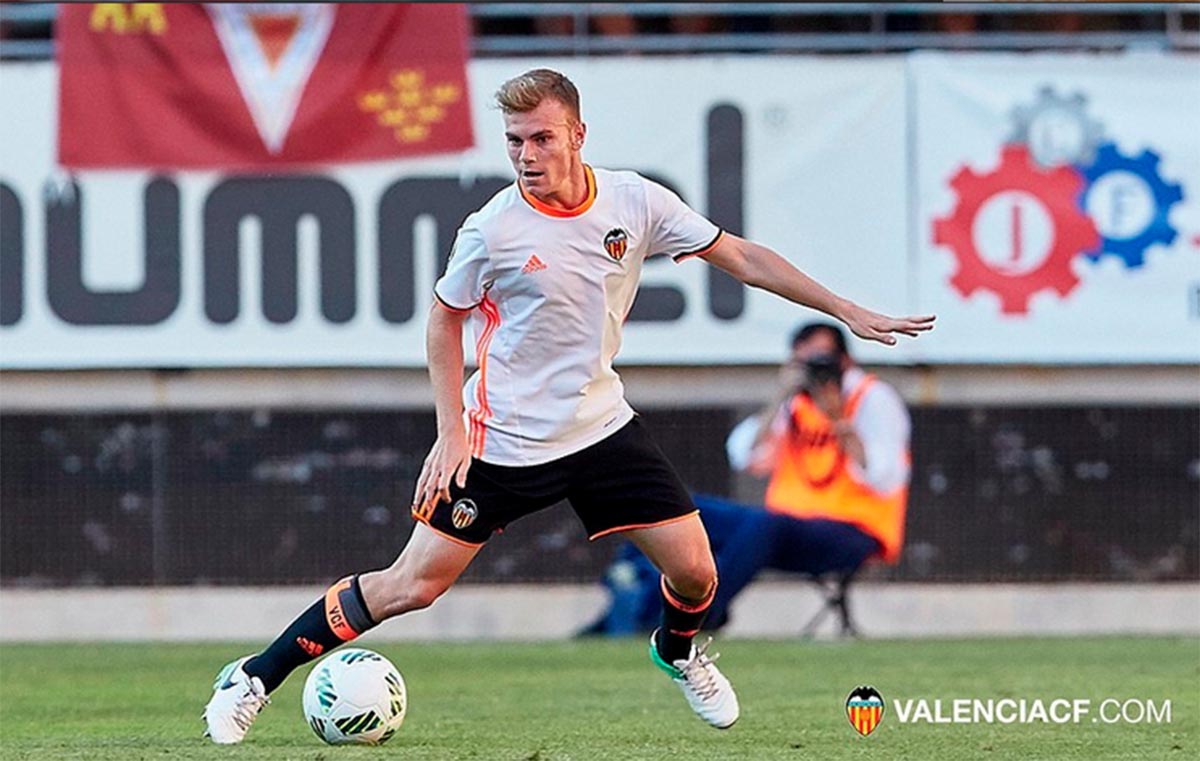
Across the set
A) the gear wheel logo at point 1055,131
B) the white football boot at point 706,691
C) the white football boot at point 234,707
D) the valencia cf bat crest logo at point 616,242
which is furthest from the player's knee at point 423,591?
the gear wheel logo at point 1055,131

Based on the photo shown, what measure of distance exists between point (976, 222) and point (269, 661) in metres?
7.21

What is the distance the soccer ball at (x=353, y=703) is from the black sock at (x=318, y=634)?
0.24 feet

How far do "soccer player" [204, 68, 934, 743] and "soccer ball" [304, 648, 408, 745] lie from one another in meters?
0.12

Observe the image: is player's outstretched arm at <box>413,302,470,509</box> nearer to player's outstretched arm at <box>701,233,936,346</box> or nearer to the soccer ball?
the soccer ball

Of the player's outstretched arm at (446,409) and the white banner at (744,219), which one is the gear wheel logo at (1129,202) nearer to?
the white banner at (744,219)

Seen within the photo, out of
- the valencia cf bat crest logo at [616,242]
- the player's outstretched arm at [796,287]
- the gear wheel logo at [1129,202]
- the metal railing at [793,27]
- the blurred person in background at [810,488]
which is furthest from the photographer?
the metal railing at [793,27]

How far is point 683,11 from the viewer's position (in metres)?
13.7

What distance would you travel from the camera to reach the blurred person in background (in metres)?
12.2

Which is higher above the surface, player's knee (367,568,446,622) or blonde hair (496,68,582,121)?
blonde hair (496,68,582,121)

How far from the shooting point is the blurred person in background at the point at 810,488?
480 inches

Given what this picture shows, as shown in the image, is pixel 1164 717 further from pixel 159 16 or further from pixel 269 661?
pixel 159 16

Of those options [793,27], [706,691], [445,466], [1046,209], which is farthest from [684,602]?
[793,27]

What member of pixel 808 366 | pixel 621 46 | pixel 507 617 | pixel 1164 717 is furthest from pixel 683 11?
pixel 1164 717

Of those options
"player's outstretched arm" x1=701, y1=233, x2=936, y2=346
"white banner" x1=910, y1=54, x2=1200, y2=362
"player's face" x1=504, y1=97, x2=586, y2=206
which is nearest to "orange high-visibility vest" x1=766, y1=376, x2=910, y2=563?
"white banner" x1=910, y1=54, x2=1200, y2=362
